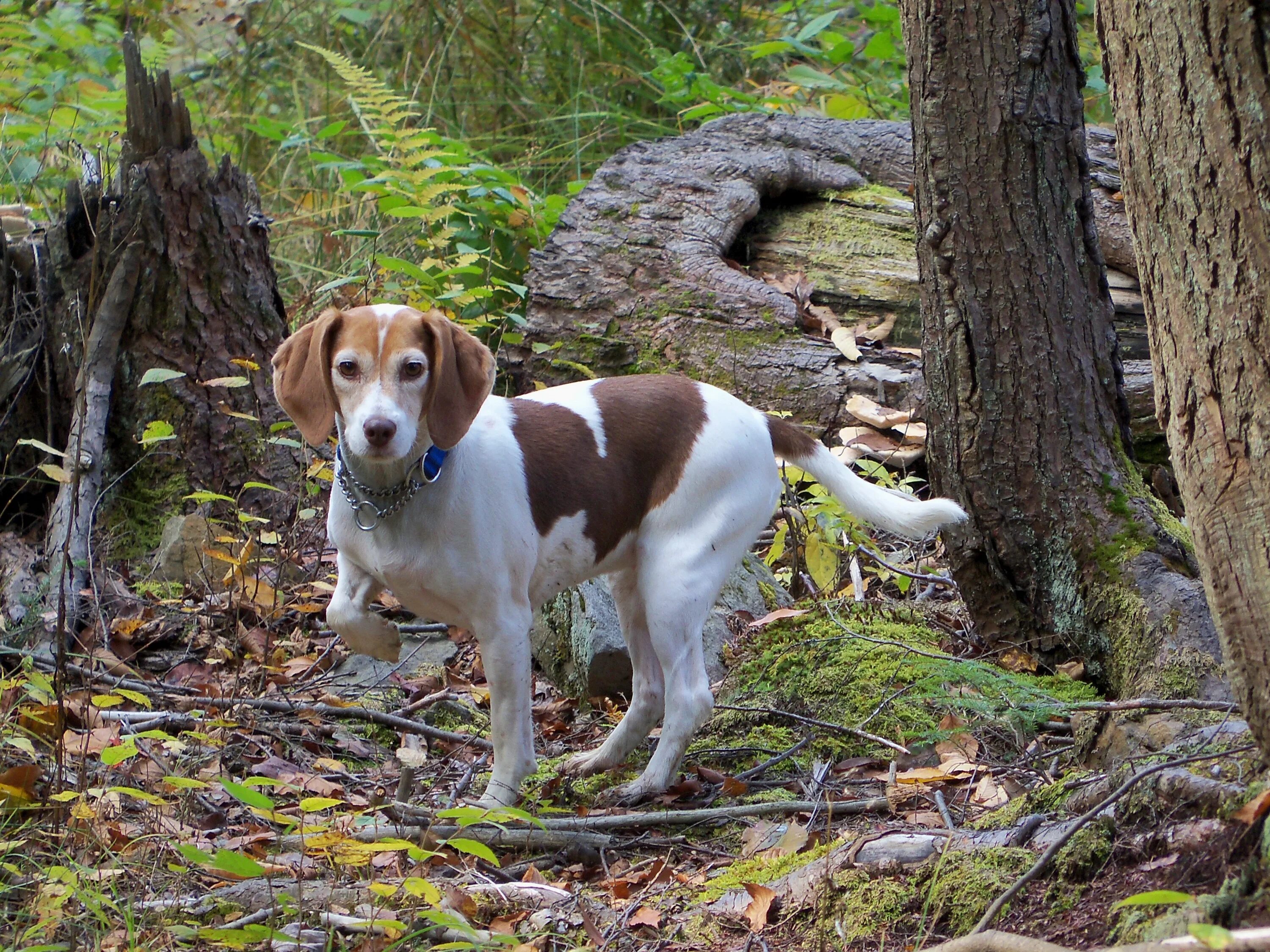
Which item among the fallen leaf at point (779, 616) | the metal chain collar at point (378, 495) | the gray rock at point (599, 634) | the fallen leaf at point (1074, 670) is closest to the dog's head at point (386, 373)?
the metal chain collar at point (378, 495)

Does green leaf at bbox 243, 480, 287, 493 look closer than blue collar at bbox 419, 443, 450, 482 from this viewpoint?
No

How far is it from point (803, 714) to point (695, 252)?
311cm

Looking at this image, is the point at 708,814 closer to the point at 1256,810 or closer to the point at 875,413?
the point at 1256,810

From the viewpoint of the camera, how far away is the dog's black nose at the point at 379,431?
10.9 feet

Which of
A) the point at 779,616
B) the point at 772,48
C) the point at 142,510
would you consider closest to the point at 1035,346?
the point at 779,616

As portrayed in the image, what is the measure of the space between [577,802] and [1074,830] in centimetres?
199

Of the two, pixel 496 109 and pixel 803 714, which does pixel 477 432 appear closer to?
pixel 803 714

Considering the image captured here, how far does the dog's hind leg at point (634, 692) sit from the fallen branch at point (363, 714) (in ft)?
1.29

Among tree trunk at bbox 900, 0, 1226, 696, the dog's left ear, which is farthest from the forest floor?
the dog's left ear

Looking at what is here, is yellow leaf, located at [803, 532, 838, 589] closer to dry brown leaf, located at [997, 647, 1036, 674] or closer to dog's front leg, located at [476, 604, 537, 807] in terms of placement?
dry brown leaf, located at [997, 647, 1036, 674]

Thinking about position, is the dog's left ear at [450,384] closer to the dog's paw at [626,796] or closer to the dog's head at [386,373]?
the dog's head at [386,373]

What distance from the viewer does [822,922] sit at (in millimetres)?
2678

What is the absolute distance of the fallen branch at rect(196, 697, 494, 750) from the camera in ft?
14.4

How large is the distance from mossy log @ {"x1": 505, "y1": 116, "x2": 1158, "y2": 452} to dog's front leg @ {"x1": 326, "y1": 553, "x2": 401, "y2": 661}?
2.58 m
